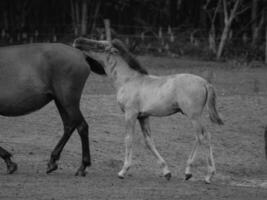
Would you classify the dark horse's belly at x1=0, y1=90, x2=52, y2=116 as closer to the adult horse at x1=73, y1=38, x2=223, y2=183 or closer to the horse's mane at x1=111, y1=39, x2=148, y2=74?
the adult horse at x1=73, y1=38, x2=223, y2=183

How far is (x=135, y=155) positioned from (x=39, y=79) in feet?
11.1

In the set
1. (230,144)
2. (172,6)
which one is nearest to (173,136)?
(230,144)

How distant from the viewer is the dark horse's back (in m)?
11.5

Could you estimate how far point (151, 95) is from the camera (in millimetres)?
11258

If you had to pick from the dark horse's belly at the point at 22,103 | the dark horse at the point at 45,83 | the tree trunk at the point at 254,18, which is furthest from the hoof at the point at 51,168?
the tree trunk at the point at 254,18

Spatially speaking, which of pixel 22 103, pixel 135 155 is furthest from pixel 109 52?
pixel 135 155

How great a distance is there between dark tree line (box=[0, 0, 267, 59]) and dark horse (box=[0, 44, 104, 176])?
23209 mm

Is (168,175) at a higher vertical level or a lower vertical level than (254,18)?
higher

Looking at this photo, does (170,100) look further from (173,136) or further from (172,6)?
(172,6)

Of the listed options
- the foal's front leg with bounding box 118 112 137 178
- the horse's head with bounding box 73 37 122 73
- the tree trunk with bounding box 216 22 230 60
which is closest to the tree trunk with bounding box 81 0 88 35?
the tree trunk with bounding box 216 22 230 60

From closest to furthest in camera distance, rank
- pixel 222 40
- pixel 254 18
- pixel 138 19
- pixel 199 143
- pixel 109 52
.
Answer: pixel 199 143, pixel 109 52, pixel 222 40, pixel 254 18, pixel 138 19

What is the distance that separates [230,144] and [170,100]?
5.35 m

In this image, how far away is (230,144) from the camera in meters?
16.2

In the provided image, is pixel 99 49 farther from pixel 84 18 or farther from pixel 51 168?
pixel 84 18
